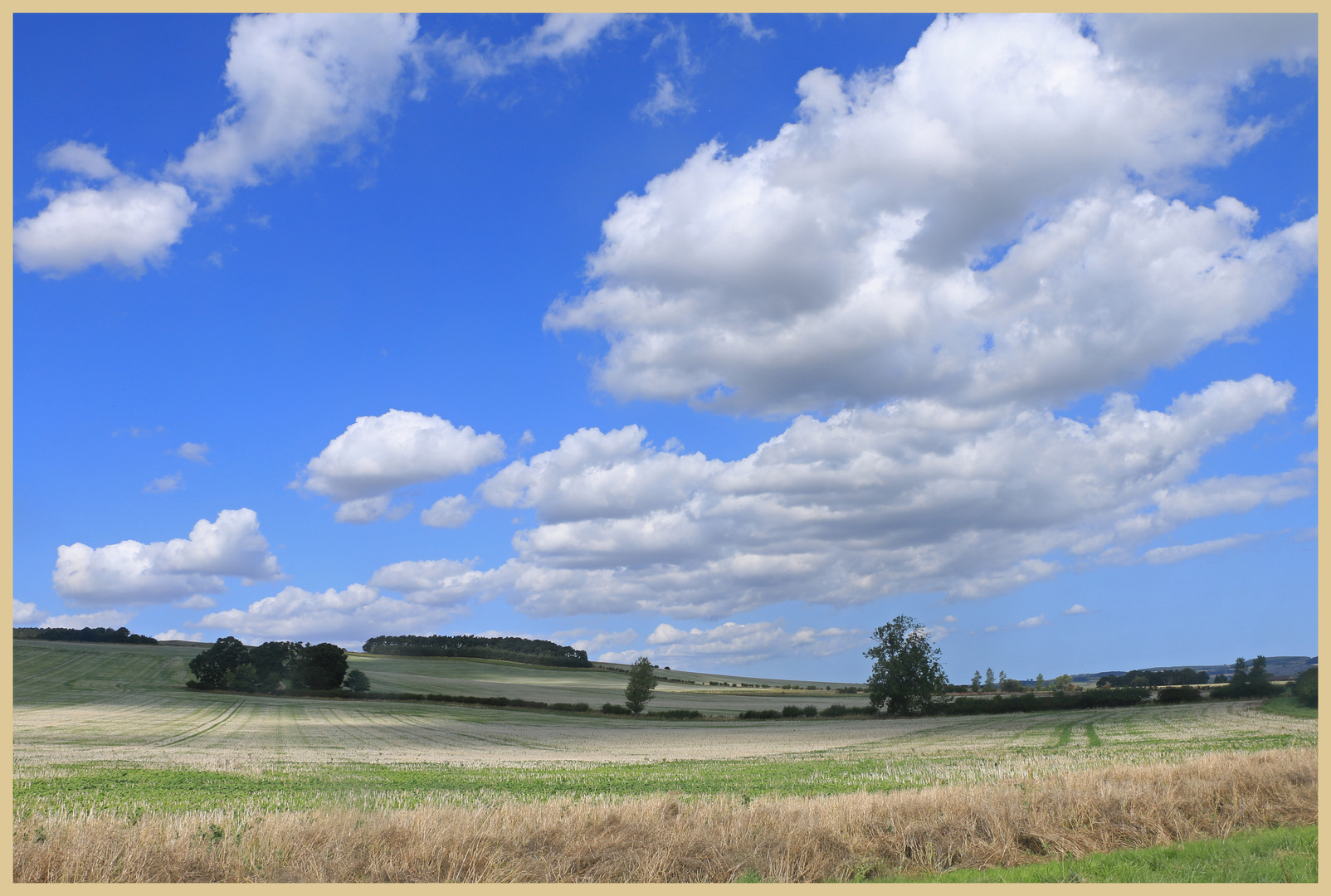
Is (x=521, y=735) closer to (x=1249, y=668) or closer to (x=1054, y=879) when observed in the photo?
(x=1054, y=879)

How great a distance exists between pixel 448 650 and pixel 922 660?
104 meters

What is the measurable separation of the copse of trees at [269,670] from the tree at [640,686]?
36997 millimetres

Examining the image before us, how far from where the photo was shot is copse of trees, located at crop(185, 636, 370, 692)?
10650 centimetres

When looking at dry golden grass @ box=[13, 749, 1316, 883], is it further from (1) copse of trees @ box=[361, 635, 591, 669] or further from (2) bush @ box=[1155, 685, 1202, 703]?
(1) copse of trees @ box=[361, 635, 591, 669]

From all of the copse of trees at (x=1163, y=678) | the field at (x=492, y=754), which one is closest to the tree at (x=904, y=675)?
the field at (x=492, y=754)

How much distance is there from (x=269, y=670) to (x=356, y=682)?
12644 mm

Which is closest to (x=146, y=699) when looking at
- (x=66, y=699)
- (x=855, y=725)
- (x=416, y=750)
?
(x=66, y=699)

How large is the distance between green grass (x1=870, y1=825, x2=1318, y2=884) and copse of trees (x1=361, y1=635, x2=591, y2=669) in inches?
6103

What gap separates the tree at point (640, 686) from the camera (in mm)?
95188

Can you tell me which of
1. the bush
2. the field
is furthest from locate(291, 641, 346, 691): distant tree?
the bush

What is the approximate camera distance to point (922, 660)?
296 feet

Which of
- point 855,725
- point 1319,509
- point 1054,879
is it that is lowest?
point 855,725

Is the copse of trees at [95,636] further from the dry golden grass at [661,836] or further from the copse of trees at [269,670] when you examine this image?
the dry golden grass at [661,836]

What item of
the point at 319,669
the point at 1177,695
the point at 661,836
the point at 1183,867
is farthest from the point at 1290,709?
the point at 319,669
